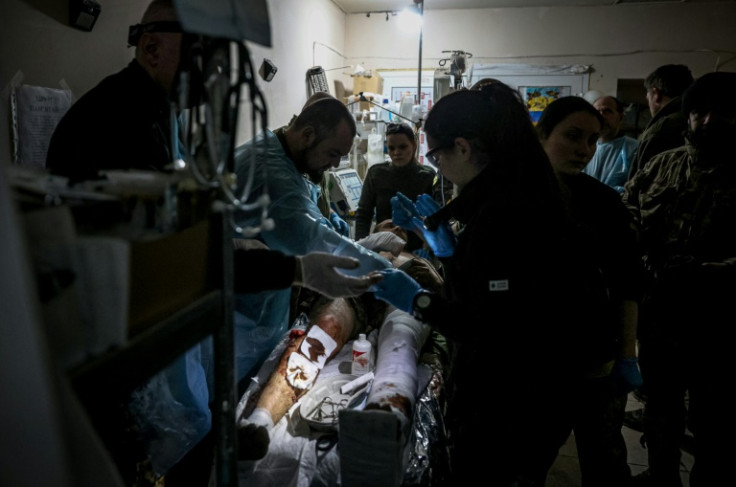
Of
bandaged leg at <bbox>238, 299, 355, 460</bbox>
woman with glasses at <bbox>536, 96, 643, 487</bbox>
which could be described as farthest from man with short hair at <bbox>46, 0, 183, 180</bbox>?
woman with glasses at <bbox>536, 96, 643, 487</bbox>

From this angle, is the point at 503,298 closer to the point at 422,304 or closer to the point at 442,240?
the point at 422,304

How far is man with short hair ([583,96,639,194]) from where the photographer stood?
329cm

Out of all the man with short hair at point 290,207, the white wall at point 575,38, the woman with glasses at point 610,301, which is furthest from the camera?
the white wall at point 575,38

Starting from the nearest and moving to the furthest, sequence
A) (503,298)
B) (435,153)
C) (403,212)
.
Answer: (503,298), (435,153), (403,212)

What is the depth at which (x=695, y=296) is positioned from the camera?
72.0 inches

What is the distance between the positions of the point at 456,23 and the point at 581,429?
4.81 m

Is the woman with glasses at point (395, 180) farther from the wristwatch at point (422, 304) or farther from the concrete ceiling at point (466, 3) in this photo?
the concrete ceiling at point (466, 3)

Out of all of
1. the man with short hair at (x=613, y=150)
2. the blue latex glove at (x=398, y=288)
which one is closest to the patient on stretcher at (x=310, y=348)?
the blue latex glove at (x=398, y=288)

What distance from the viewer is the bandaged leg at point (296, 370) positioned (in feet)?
4.48

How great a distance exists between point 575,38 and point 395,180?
329cm

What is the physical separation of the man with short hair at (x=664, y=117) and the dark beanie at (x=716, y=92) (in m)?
0.51

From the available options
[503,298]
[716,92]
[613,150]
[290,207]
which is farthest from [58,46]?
[613,150]

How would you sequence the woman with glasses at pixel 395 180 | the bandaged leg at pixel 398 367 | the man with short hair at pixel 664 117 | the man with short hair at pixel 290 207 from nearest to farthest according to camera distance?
the bandaged leg at pixel 398 367 < the man with short hair at pixel 290 207 < the man with short hair at pixel 664 117 < the woman with glasses at pixel 395 180

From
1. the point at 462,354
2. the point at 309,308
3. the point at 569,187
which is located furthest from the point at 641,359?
the point at 309,308
